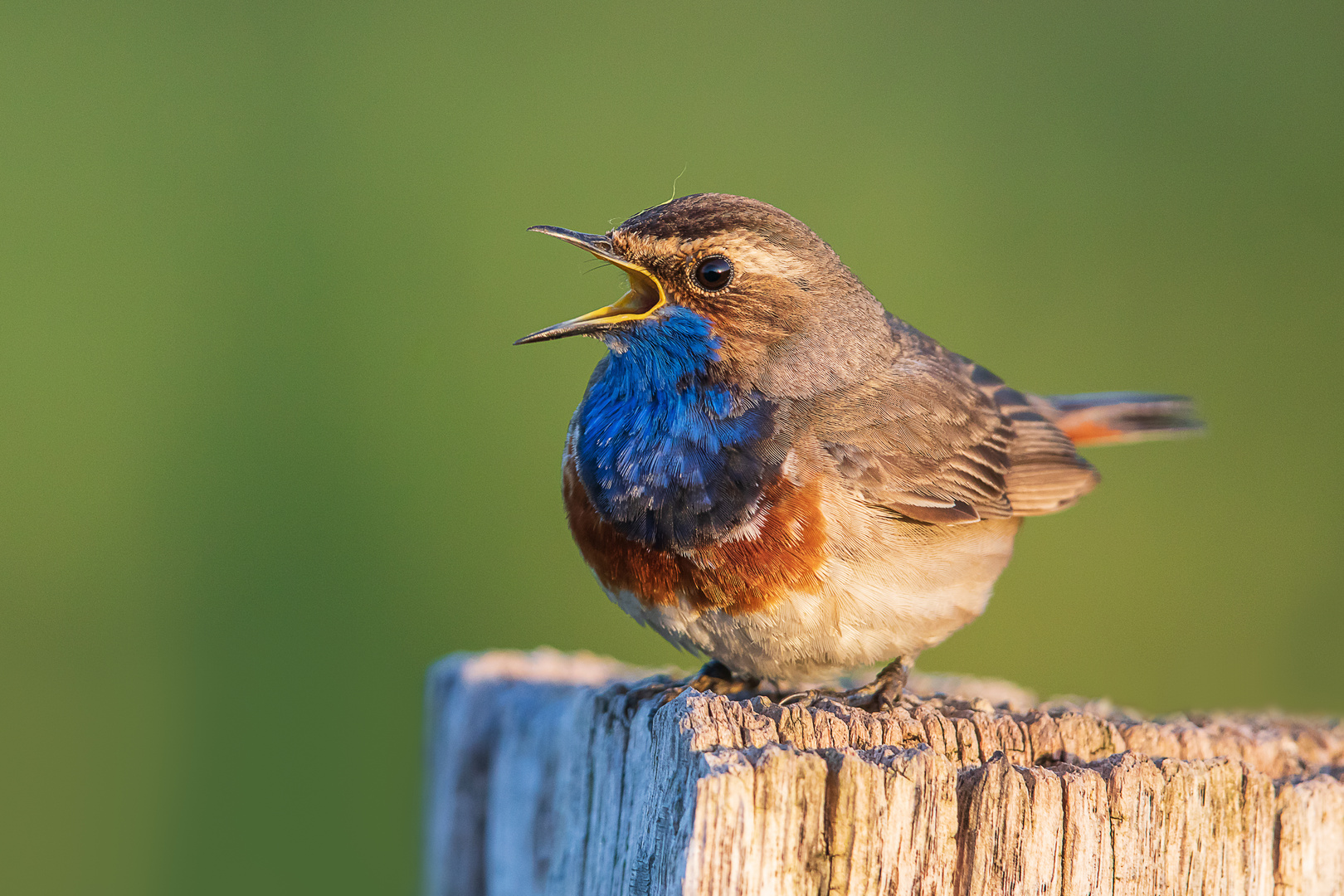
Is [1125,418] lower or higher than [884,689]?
higher

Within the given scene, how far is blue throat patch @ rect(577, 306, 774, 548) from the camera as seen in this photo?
14.9ft

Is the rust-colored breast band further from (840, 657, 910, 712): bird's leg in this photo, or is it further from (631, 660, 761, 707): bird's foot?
(840, 657, 910, 712): bird's leg

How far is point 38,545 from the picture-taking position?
7.94 m

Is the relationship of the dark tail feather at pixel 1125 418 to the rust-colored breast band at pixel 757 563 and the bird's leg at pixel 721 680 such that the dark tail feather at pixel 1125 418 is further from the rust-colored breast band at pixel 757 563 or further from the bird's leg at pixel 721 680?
the rust-colored breast band at pixel 757 563

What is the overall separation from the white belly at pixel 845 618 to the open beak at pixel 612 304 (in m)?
0.99

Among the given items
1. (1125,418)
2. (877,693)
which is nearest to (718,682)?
(877,693)

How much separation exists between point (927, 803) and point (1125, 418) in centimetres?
384

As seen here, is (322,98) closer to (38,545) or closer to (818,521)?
(38,545)

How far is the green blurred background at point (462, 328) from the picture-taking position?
7.66m

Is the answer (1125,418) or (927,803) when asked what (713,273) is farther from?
(1125,418)

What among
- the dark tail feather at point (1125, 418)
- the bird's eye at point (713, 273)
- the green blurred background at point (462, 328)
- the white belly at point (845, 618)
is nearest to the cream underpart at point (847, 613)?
the white belly at point (845, 618)

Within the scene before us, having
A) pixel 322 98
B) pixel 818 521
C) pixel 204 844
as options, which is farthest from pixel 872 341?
pixel 204 844

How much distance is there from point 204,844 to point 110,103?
4.62 metres

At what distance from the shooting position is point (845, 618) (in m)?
4.55
